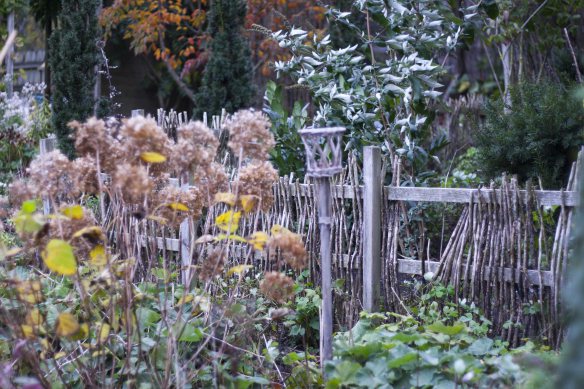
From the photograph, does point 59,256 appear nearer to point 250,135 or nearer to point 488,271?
point 250,135

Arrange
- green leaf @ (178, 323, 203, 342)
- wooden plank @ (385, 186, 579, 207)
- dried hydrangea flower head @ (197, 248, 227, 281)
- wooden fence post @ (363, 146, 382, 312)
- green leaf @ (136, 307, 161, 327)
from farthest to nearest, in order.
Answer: wooden fence post @ (363, 146, 382, 312) → wooden plank @ (385, 186, 579, 207) → green leaf @ (136, 307, 161, 327) → green leaf @ (178, 323, 203, 342) → dried hydrangea flower head @ (197, 248, 227, 281)

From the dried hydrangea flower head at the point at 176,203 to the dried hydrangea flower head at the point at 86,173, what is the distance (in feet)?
0.92

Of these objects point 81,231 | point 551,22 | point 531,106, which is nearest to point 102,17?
point 551,22

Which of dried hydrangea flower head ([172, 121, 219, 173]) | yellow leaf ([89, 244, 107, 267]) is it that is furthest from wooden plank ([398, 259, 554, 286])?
yellow leaf ([89, 244, 107, 267])

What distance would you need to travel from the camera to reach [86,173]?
2.78m

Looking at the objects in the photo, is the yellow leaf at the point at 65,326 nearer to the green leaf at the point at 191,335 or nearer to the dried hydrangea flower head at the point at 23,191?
the dried hydrangea flower head at the point at 23,191

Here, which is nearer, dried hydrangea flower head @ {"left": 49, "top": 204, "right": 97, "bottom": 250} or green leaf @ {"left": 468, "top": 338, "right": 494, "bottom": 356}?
dried hydrangea flower head @ {"left": 49, "top": 204, "right": 97, "bottom": 250}

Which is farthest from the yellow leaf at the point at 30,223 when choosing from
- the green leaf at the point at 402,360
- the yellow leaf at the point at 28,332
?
the green leaf at the point at 402,360

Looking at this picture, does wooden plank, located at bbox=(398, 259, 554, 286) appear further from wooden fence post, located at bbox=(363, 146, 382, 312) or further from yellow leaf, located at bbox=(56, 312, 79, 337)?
yellow leaf, located at bbox=(56, 312, 79, 337)

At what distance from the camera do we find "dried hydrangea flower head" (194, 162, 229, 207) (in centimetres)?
283

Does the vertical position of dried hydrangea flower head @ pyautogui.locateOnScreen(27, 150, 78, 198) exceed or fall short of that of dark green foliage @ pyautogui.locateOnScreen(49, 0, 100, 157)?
it falls short

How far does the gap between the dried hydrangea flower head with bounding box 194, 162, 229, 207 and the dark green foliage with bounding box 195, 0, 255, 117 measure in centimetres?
627

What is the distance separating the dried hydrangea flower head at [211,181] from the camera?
9.27 ft

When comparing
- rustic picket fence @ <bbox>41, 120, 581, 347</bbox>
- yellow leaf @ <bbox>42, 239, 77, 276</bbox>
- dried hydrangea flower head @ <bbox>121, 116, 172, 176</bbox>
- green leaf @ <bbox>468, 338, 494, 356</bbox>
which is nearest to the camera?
yellow leaf @ <bbox>42, 239, 77, 276</bbox>
